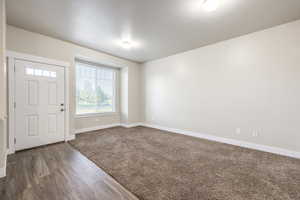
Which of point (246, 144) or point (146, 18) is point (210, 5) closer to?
point (146, 18)

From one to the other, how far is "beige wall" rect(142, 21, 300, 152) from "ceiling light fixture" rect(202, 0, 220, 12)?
5.13ft

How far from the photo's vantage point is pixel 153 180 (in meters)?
1.91

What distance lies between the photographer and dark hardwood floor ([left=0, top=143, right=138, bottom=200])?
1.61 meters

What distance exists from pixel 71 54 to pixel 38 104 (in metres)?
Answer: 1.62

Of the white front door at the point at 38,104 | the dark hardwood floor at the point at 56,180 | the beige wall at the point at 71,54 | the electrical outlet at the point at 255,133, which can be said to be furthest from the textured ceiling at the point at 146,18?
the dark hardwood floor at the point at 56,180

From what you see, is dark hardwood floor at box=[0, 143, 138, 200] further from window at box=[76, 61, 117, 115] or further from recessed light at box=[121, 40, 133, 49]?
recessed light at box=[121, 40, 133, 49]

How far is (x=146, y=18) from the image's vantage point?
8.45ft

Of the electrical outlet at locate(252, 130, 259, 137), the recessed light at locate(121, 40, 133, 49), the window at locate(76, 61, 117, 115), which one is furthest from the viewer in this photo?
the window at locate(76, 61, 117, 115)

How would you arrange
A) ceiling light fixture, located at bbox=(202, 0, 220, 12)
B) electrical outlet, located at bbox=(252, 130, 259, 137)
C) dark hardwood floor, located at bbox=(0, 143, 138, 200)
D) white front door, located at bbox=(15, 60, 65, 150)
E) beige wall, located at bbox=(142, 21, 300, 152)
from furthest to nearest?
1. electrical outlet, located at bbox=(252, 130, 259, 137)
2. white front door, located at bbox=(15, 60, 65, 150)
3. beige wall, located at bbox=(142, 21, 300, 152)
4. ceiling light fixture, located at bbox=(202, 0, 220, 12)
5. dark hardwood floor, located at bbox=(0, 143, 138, 200)

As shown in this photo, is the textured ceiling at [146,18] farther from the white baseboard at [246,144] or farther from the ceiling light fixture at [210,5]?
the white baseboard at [246,144]

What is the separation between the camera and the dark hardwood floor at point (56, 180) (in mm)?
1608

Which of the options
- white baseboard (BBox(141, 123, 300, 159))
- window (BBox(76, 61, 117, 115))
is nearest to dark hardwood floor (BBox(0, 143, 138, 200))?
window (BBox(76, 61, 117, 115))

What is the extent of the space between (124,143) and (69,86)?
2267 millimetres

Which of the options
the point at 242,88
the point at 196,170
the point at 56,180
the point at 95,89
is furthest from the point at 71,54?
the point at 242,88
